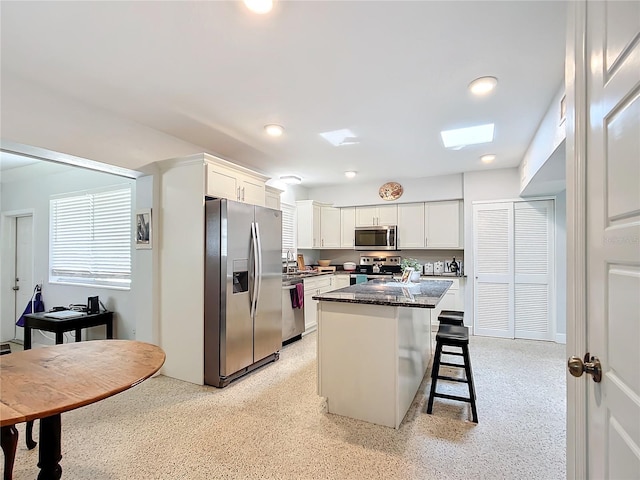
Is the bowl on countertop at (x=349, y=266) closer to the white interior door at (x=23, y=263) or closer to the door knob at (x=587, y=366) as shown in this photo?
the white interior door at (x=23, y=263)

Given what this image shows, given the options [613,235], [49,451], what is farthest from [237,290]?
[613,235]

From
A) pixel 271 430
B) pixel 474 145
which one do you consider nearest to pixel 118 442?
pixel 271 430

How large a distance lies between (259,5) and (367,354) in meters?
2.30

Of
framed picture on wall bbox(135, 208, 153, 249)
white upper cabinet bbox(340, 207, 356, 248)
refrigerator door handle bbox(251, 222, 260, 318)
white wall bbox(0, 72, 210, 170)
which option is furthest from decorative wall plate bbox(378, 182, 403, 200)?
framed picture on wall bbox(135, 208, 153, 249)

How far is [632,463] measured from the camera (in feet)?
2.68

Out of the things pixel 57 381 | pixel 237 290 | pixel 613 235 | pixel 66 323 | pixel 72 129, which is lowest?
pixel 66 323

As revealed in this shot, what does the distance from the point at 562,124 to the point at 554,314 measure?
3329 mm

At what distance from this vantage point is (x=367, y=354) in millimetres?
2439

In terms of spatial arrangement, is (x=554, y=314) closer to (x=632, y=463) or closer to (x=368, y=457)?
(x=368, y=457)

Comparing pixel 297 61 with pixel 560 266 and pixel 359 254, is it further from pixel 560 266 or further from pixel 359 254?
pixel 359 254

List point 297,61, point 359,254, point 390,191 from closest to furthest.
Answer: point 297,61
point 390,191
point 359,254

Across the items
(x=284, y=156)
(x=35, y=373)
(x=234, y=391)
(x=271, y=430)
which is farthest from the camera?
(x=284, y=156)

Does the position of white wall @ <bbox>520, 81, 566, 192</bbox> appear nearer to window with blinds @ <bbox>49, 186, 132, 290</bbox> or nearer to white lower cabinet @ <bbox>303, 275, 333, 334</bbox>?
white lower cabinet @ <bbox>303, 275, 333, 334</bbox>

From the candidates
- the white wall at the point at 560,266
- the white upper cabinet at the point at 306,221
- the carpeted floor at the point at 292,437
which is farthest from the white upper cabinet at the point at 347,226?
the carpeted floor at the point at 292,437
